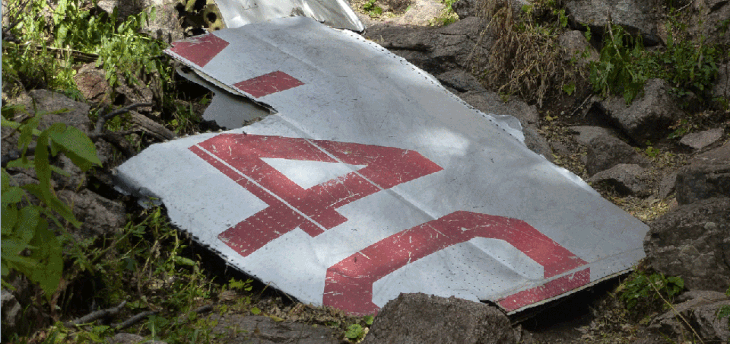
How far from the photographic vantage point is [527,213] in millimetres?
2736

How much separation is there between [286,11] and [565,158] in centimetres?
179

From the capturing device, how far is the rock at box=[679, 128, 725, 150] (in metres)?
3.63

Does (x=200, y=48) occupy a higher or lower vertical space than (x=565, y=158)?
higher

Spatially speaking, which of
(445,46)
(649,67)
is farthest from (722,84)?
(445,46)

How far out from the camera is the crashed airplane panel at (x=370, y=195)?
2.37m

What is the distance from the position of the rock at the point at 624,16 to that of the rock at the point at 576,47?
4.5 inches

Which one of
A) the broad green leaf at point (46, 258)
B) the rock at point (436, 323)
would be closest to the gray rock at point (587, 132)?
the rock at point (436, 323)

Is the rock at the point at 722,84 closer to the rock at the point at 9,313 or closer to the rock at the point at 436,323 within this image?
the rock at the point at 436,323

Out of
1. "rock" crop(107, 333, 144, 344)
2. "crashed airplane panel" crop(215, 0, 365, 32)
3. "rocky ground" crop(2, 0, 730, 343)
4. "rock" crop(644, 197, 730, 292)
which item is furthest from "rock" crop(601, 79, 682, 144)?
"rock" crop(107, 333, 144, 344)

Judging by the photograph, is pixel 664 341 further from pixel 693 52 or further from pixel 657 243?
pixel 693 52

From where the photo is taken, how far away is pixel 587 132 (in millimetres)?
3859

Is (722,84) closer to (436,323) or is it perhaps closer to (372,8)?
(372,8)

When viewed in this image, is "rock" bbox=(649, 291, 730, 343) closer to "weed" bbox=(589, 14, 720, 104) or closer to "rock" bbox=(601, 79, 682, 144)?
"rock" bbox=(601, 79, 682, 144)

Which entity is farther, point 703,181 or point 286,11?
point 286,11
